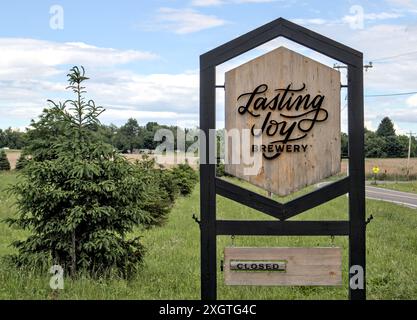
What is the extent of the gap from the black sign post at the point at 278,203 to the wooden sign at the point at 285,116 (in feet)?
0.59

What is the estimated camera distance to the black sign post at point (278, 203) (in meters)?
6.22

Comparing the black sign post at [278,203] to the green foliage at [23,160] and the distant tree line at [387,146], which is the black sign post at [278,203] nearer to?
the green foliage at [23,160]

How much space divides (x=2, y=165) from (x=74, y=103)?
62811 mm

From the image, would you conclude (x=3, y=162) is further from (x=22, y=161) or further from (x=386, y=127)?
(x=386, y=127)

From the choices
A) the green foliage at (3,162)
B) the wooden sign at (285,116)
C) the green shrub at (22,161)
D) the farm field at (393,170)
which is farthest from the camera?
the farm field at (393,170)

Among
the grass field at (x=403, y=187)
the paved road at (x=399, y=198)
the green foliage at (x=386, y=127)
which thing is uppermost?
the green foliage at (x=386, y=127)

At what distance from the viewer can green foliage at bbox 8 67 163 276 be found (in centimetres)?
773

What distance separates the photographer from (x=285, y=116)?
6332 millimetres

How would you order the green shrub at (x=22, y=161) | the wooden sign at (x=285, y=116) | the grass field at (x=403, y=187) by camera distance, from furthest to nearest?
the grass field at (x=403, y=187), the green shrub at (x=22, y=161), the wooden sign at (x=285, y=116)

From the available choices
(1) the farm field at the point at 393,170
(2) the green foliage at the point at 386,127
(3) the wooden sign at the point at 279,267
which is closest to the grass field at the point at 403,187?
(1) the farm field at the point at 393,170

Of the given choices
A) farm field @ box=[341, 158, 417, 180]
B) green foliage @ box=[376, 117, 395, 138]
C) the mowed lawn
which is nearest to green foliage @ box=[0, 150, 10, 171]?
farm field @ box=[341, 158, 417, 180]

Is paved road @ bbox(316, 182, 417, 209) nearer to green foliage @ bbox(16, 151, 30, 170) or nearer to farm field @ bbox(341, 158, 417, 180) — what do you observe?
green foliage @ bbox(16, 151, 30, 170)

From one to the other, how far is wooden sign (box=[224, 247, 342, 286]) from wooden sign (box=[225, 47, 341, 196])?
2.28ft

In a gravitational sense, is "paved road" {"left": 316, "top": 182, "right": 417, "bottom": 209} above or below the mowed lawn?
below
